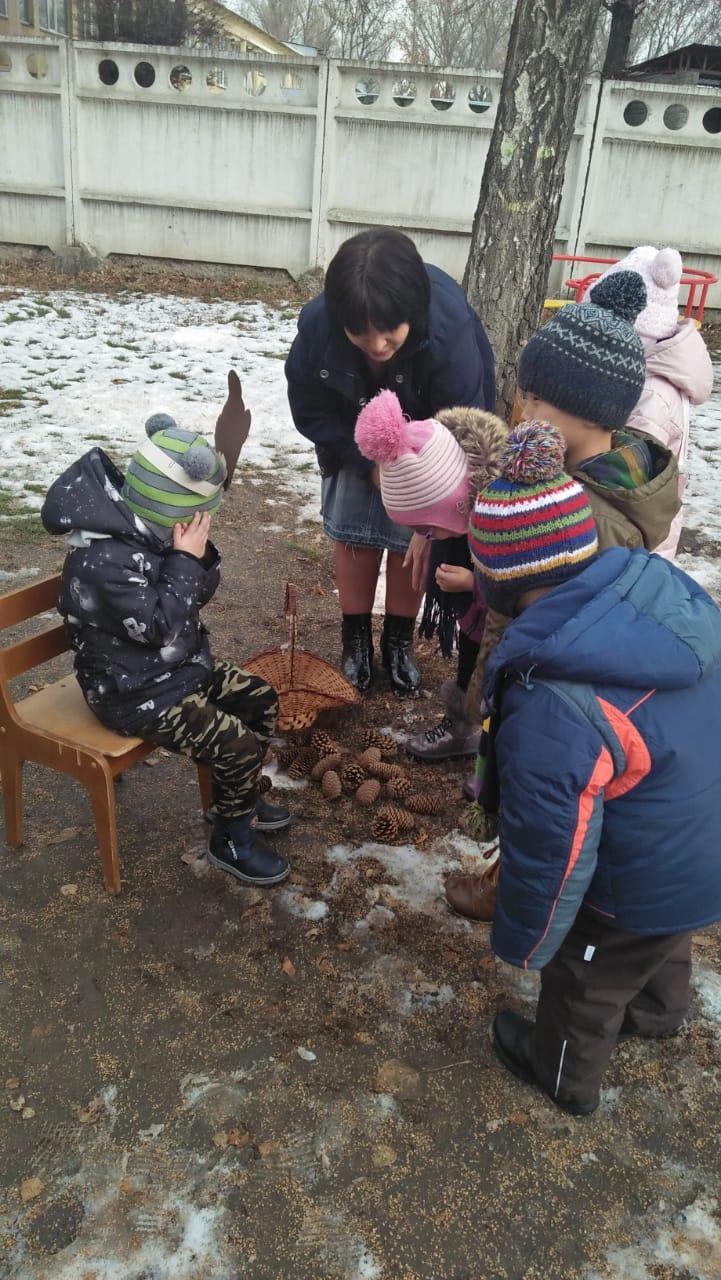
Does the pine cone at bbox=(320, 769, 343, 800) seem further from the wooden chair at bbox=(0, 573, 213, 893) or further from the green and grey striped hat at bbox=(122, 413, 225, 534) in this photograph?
the green and grey striped hat at bbox=(122, 413, 225, 534)

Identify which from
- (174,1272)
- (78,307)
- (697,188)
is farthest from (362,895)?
(697,188)

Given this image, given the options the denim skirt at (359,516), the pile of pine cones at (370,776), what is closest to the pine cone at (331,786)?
the pile of pine cones at (370,776)

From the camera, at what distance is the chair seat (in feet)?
7.66

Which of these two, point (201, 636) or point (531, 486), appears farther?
point (201, 636)

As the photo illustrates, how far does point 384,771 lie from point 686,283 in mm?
7375

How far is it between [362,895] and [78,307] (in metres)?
8.87

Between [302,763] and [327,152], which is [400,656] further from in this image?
[327,152]

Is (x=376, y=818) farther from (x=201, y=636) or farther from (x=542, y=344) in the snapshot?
(x=542, y=344)

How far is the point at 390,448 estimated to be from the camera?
245cm

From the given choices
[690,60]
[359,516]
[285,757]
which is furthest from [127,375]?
[690,60]

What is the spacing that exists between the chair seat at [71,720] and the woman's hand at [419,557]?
1055mm

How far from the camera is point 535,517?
164 centimetres

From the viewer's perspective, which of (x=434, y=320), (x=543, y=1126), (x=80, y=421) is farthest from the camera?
(x=80, y=421)

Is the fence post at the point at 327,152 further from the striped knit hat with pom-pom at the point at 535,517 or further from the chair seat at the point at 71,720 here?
the striped knit hat with pom-pom at the point at 535,517
